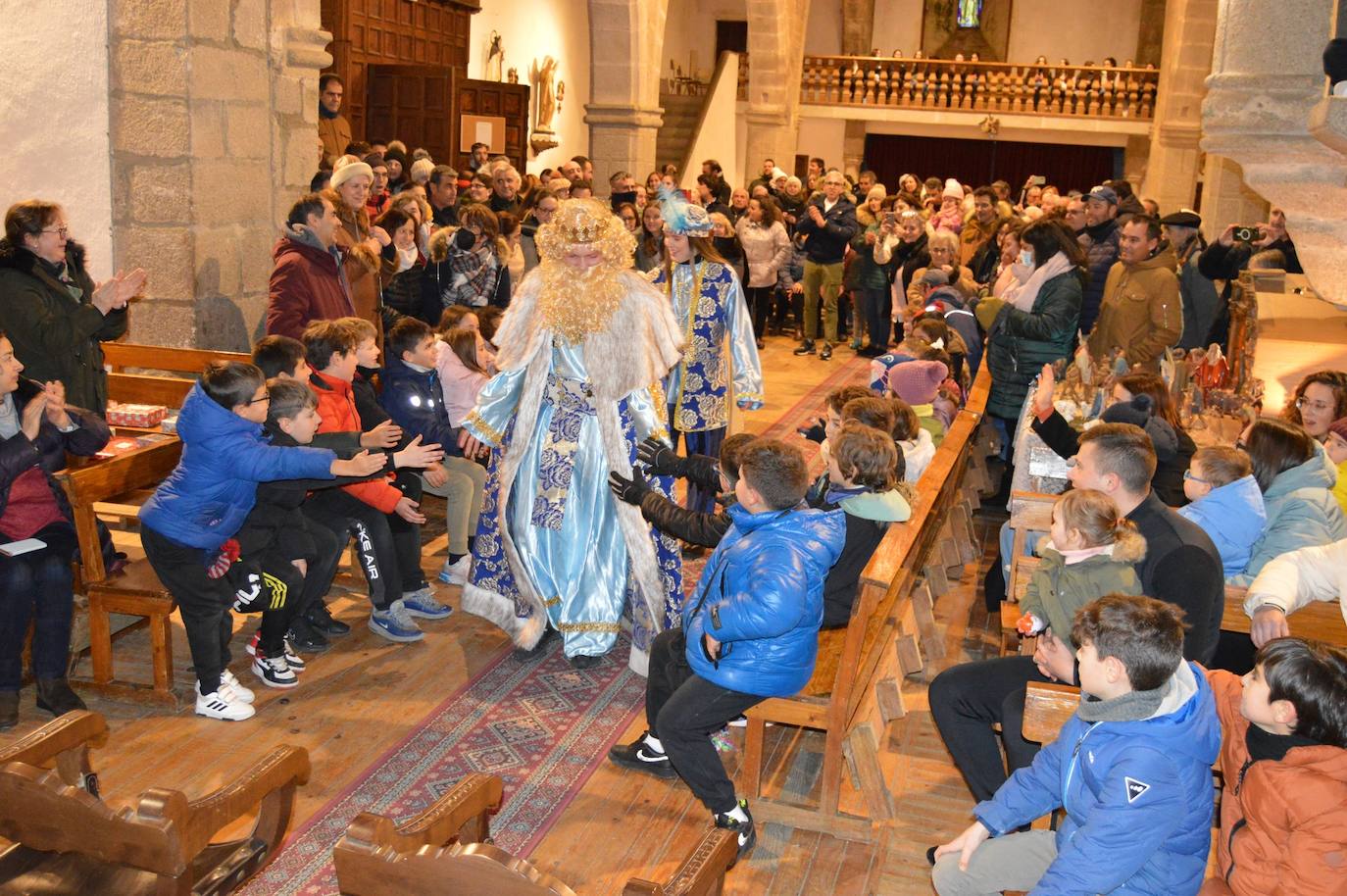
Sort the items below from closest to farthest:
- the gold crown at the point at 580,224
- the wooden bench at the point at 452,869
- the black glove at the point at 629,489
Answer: the wooden bench at the point at 452,869 → the black glove at the point at 629,489 → the gold crown at the point at 580,224


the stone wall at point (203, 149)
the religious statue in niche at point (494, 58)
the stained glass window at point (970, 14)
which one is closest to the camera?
the stone wall at point (203, 149)

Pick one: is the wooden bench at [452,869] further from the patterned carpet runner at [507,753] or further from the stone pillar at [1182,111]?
the stone pillar at [1182,111]

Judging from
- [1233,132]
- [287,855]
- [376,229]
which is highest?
[1233,132]

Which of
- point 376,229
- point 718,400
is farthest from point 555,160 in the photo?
point 718,400

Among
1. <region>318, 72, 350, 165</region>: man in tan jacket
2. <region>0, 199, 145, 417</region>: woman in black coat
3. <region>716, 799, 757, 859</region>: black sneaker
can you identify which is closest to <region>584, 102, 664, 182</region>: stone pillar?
<region>318, 72, 350, 165</region>: man in tan jacket

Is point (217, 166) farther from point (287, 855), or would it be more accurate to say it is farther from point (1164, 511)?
point (1164, 511)

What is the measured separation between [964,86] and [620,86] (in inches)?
391

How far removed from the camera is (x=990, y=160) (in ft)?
78.5

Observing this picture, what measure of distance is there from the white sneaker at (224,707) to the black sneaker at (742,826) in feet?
5.51

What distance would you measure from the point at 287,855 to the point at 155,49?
4057 mm

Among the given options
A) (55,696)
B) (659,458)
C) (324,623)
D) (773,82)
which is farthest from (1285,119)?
(773,82)

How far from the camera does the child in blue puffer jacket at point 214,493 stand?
169 inches

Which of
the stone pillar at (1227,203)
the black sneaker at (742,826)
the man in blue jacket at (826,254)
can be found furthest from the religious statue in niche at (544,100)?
the black sneaker at (742,826)

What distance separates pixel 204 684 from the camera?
4.41 meters
